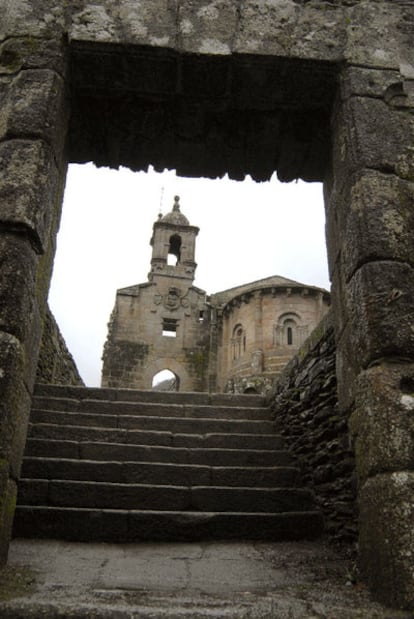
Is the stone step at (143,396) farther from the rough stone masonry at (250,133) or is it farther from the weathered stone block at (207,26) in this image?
the weathered stone block at (207,26)

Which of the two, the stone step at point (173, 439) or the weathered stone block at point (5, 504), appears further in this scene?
the stone step at point (173, 439)

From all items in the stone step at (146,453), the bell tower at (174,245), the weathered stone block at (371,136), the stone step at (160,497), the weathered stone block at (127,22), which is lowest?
the stone step at (160,497)

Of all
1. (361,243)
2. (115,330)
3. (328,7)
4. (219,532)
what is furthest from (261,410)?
(115,330)

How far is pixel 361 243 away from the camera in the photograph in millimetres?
2902

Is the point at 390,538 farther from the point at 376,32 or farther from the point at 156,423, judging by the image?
the point at 156,423

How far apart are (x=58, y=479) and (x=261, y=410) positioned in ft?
10.1

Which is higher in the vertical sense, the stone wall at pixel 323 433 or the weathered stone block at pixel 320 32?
the weathered stone block at pixel 320 32

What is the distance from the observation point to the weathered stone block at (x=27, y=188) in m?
2.89

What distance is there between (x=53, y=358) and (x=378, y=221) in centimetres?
650

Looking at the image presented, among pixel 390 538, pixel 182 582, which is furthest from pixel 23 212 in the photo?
pixel 390 538

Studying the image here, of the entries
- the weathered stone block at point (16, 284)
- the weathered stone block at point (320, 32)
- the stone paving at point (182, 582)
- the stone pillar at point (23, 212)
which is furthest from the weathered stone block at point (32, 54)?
the stone paving at point (182, 582)

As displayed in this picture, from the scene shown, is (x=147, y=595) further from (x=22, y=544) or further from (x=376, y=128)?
(x=376, y=128)

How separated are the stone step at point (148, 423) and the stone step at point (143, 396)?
0.60 m

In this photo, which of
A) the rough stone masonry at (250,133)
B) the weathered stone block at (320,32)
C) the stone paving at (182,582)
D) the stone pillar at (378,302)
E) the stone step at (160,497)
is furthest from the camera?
the stone step at (160,497)
